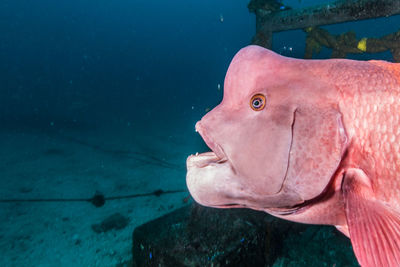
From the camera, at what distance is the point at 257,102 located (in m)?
1.08

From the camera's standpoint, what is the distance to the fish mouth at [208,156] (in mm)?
1143

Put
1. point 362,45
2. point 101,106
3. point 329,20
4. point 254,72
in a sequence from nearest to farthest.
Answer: point 254,72, point 362,45, point 329,20, point 101,106

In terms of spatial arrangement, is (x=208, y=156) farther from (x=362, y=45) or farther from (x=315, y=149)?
(x=362, y=45)

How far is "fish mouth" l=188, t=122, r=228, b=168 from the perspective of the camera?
3.75 feet

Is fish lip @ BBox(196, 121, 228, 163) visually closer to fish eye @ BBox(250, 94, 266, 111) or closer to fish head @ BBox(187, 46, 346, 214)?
fish head @ BBox(187, 46, 346, 214)

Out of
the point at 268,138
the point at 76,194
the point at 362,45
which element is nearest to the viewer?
the point at 268,138

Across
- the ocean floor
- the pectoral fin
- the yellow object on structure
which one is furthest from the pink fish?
the ocean floor

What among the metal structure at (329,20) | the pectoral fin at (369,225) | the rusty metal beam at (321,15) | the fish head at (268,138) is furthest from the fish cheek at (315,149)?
the rusty metal beam at (321,15)

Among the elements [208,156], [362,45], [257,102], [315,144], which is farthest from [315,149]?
[362,45]

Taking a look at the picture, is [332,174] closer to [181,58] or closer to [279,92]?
[279,92]

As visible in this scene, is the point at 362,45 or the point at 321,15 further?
the point at 321,15

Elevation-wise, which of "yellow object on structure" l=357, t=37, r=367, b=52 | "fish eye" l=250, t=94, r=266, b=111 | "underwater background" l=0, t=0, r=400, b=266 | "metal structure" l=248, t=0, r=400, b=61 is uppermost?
"metal structure" l=248, t=0, r=400, b=61

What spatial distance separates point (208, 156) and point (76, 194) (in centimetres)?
650

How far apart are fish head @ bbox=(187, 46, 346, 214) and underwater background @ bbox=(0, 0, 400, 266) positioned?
3469mm
